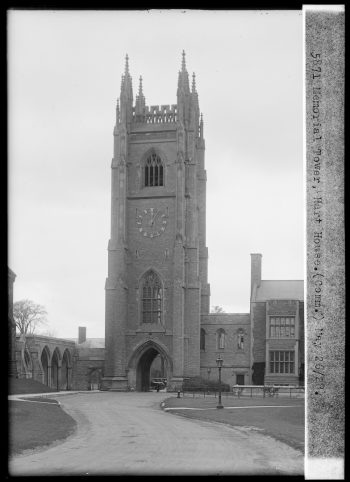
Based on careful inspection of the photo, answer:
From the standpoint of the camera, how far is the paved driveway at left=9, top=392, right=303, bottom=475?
670 inches

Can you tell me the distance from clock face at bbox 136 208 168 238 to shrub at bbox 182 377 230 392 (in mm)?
12815

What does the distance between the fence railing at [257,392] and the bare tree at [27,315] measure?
33.5m

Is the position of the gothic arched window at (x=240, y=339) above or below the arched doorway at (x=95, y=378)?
above

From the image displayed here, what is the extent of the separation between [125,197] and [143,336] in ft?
39.7

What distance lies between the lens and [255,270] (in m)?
73.8

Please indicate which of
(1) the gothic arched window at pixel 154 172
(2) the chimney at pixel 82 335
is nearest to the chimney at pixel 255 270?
(1) the gothic arched window at pixel 154 172

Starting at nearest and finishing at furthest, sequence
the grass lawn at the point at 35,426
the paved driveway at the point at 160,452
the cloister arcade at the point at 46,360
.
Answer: the paved driveway at the point at 160,452 → the grass lawn at the point at 35,426 → the cloister arcade at the point at 46,360

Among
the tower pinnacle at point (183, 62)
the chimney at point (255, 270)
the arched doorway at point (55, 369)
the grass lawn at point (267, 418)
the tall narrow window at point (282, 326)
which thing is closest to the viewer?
the grass lawn at point (267, 418)

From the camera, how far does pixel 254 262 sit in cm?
7431

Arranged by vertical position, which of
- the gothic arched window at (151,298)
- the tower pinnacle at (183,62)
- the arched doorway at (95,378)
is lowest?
the arched doorway at (95,378)

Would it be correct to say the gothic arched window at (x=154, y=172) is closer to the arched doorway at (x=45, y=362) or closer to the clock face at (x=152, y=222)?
the clock face at (x=152, y=222)

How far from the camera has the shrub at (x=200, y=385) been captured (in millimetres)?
63500

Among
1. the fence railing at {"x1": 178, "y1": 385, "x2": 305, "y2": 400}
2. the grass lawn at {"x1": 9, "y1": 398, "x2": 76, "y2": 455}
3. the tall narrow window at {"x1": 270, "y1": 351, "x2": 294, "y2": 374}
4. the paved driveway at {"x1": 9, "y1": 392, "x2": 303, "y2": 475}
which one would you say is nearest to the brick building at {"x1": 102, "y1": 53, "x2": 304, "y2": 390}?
the tall narrow window at {"x1": 270, "y1": 351, "x2": 294, "y2": 374}

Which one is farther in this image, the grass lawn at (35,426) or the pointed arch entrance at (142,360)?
the pointed arch entrance at (142,360)
